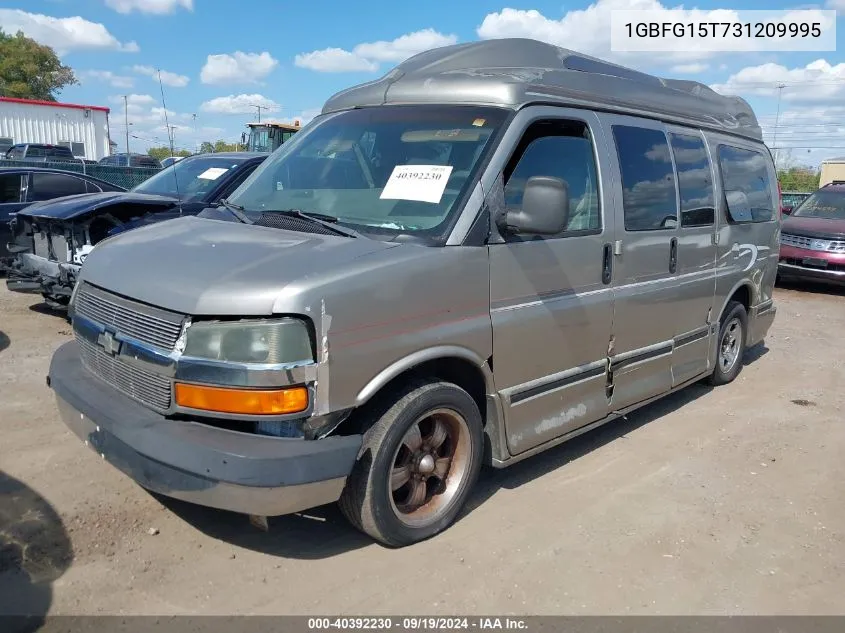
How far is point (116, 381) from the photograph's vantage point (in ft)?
11.3

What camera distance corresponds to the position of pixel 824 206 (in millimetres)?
13469

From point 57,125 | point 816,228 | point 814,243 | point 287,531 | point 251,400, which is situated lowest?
point 287,531

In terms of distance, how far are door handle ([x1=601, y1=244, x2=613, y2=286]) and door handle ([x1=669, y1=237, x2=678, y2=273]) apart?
0.86m

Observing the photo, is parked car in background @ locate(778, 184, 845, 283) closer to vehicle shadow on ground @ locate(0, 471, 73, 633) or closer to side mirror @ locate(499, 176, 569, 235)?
side mirror @ locate(499, 176, 569, 235)

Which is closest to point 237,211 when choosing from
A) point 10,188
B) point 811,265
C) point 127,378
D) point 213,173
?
point 127,378

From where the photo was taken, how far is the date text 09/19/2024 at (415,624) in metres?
2.98

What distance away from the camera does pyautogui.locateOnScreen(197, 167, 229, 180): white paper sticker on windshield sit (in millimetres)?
8117

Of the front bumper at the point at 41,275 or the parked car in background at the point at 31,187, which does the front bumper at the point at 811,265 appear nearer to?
the parked car in background at the point at 31,187

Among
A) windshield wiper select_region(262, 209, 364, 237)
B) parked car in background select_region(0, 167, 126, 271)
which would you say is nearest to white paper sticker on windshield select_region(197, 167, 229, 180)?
parked car in background select_region(0, 167, 126, 271)

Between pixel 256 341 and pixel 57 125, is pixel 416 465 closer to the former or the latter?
pixel 256 341

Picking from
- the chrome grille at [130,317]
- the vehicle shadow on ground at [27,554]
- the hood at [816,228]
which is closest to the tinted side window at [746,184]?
the chrome grille at [130,317]

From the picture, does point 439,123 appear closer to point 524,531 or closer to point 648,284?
point 648,284

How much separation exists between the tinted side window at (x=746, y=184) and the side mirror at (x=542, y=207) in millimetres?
2917

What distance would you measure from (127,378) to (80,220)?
4408 millimetres
